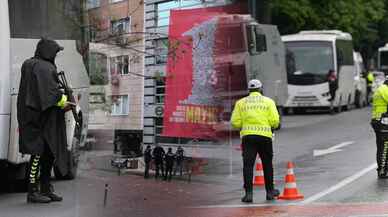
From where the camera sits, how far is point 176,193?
10859 mm

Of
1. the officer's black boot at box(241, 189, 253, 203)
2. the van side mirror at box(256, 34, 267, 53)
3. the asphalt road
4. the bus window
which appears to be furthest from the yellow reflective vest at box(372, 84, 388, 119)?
the bus window

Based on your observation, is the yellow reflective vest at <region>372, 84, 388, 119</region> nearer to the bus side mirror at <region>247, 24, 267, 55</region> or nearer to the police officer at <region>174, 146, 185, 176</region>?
the police officer at <region>174, 146, 185, 176</region>

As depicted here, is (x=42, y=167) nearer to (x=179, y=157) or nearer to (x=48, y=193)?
(x=48, y=193)

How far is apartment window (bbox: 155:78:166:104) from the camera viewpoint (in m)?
10.1

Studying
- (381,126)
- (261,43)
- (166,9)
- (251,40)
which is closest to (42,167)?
(166,9)

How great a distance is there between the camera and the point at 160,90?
1021 cm

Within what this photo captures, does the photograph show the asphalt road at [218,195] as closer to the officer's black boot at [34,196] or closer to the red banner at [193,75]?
the officer's black boot at [34,196]

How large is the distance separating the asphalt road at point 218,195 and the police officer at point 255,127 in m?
0.41

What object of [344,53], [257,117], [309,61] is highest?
[344,53]

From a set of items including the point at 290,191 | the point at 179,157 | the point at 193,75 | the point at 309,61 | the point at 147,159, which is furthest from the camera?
the point at 309,61

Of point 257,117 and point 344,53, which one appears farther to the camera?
point 344,53

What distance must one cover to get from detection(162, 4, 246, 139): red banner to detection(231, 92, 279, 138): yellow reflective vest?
72 cm

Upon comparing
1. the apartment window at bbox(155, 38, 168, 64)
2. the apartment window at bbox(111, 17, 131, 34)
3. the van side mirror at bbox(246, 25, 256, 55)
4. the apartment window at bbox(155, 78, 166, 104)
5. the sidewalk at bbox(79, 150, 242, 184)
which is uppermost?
the van side mirror at bbox(246, 25, 256, 55)

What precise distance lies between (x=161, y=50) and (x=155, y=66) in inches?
9.5
